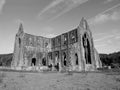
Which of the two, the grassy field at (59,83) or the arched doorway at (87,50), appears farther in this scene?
the arched doorway at (87,50)

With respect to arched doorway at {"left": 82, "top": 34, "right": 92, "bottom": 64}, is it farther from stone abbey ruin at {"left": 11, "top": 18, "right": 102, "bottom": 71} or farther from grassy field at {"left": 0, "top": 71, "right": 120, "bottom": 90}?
grassy field at {"left": 0, "top": 71, "right": 120, "bottom": 90}

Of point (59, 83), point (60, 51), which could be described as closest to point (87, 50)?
point (60, 51)

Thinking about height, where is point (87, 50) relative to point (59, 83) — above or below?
above

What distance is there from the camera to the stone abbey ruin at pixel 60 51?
2805 cm

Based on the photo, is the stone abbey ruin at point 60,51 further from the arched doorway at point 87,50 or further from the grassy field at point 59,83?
the grassy field at point 59,83

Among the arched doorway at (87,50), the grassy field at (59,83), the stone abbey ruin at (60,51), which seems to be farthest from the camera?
the arched doorway at (87,50)

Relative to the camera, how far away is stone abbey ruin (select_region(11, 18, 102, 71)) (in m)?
28.0

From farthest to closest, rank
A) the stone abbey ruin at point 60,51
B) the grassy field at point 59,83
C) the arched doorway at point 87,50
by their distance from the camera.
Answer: the arched doorway at point 87,50, the stone abbey ruin at point 60,51, the grassy field at point 59,83

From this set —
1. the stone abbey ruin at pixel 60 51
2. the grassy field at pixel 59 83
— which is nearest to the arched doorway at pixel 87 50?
the stone abbey ruin at pixel 60 51

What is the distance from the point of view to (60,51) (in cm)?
3316

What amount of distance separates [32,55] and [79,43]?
15.5 m

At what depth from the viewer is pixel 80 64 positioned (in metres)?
26.8

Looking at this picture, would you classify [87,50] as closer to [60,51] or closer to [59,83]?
[60,51]

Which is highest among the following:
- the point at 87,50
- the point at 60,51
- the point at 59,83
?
the point at 60,51
